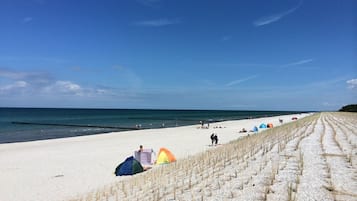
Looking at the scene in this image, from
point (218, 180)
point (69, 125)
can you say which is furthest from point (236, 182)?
point (69, 125)

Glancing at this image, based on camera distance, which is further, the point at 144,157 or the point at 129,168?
the point at 144,157

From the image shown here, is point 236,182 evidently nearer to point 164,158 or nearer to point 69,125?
point 164,158

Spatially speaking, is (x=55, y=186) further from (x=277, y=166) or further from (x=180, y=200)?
(x=277, y=166)

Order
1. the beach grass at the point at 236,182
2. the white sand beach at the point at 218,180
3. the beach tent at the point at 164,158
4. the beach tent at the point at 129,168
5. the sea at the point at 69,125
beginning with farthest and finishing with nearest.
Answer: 1. the sea at the point at 69,125
2. the beach tent at the point at 164,158
3. the beach tent at the point at 129,168
4. the white sand beach at the point at 218,180
5. the beach grass at the point at 236,182

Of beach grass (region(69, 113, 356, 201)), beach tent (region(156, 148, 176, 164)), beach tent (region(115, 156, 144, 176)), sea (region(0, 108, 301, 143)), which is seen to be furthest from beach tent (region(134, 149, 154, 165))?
sea (region(0, 108, 301, 143))

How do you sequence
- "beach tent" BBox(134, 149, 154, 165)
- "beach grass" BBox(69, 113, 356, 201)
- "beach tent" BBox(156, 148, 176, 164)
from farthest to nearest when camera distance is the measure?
"beach tent" BBox(156, 148, 176, 164)
"beach tent" BBox(134, 149, 154, 165)
"beach grass" BBox(69, 113, 356, 201)

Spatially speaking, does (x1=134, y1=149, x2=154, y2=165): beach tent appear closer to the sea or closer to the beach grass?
the beach grass

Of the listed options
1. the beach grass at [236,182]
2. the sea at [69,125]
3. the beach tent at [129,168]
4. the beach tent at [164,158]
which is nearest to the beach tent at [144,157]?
the beach tent at [164,158]

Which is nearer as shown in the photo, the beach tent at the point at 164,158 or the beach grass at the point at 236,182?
the beach grass at the point at 236,182

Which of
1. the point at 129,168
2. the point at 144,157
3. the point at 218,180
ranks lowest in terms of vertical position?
the point at 129,168

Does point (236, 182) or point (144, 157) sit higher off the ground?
point (236, 182)

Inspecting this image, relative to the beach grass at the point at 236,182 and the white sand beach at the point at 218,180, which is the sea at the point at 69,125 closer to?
the white sand beach at the point at 218,180

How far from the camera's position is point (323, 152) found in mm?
11391

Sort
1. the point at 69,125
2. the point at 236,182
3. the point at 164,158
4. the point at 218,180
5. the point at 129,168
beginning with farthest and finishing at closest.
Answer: the point at 69,125 < the point at 164,158 < the point at 129,168 < the point at 218,180 < the point at 236,182
